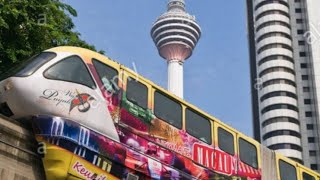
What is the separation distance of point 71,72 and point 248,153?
6.23m

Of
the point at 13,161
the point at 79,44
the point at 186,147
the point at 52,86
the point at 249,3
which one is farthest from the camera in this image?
the point at 249,3

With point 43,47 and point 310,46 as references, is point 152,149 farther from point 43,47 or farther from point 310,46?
point 310,46

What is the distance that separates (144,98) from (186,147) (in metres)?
1.67

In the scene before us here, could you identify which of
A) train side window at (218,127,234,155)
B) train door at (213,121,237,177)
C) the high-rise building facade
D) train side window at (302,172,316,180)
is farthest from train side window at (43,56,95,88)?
the high-rise building facade

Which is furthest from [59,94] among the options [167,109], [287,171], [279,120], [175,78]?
[175,78]

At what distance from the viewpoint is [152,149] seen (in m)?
12.4

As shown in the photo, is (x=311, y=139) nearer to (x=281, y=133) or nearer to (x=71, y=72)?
(x=281, y=133)

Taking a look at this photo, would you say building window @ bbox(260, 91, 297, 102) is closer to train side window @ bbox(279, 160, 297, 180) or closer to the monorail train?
train side window @ bbox(279, 160, 297, 180)

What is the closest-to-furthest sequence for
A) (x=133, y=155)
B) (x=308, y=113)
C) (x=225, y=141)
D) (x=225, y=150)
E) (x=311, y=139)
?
(x=133, y=155) → (x=225, y=150) → (x=225, y=141) → (x=311, y=139) → (x=308, y=113)

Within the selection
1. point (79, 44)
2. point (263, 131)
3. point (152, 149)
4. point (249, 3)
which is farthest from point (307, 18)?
point (152, 149)

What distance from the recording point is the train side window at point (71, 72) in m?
11.2

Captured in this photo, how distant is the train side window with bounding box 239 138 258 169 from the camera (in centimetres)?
1511

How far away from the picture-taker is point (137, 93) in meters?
12.6

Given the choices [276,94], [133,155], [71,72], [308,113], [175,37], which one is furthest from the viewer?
[175,37]
